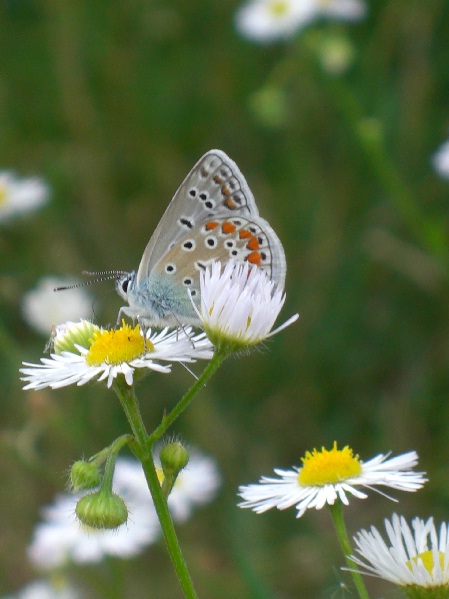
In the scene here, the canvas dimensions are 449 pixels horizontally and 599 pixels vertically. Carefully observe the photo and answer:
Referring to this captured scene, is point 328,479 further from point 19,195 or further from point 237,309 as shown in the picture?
point 19,195

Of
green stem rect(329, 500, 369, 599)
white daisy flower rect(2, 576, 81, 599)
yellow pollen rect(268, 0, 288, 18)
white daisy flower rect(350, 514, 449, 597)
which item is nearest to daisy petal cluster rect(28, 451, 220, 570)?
white daisy flower rect(2, 576, 81, 599)

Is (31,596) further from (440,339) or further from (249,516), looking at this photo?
(440,339)

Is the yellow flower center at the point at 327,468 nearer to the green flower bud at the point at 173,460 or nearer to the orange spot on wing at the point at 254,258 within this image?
the green flower bud at the point at 173,460

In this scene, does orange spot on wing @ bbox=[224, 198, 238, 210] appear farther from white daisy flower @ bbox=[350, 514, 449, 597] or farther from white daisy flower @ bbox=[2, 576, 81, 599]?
white daisy flower @ bbox=[2, 576, 81, 599]

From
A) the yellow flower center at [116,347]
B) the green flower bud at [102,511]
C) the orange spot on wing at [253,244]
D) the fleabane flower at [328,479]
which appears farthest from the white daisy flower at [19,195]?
the green flower bud at [102,511]

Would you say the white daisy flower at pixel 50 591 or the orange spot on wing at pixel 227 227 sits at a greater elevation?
the orange spot on wing at pixel 227 227

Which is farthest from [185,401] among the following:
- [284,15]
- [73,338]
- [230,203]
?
[284,15]
